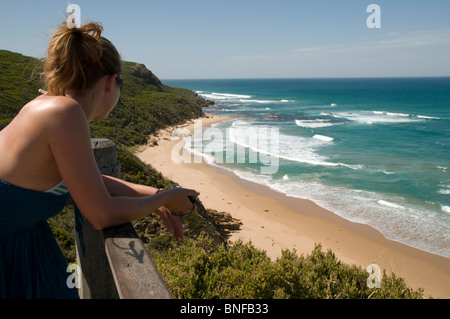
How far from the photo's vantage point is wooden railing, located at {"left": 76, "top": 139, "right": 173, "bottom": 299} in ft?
3.70

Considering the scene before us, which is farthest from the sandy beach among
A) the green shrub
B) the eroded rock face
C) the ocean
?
the eroded rock face

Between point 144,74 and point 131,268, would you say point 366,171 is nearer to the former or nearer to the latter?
point 131,268

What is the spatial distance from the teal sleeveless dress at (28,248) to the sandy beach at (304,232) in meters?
8.19

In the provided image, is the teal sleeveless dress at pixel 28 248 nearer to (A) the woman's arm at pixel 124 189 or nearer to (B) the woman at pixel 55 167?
(B) the woman at pixel 55 167

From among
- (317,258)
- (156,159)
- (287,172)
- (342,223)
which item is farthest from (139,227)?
(156,159)

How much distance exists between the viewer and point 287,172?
2052cm


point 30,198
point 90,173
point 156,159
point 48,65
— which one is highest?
point 48,65

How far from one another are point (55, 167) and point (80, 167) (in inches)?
5.6

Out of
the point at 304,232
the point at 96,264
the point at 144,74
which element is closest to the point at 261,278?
the point at 96,264

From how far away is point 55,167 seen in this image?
130 cm

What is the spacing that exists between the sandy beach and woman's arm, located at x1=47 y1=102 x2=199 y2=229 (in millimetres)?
8175
